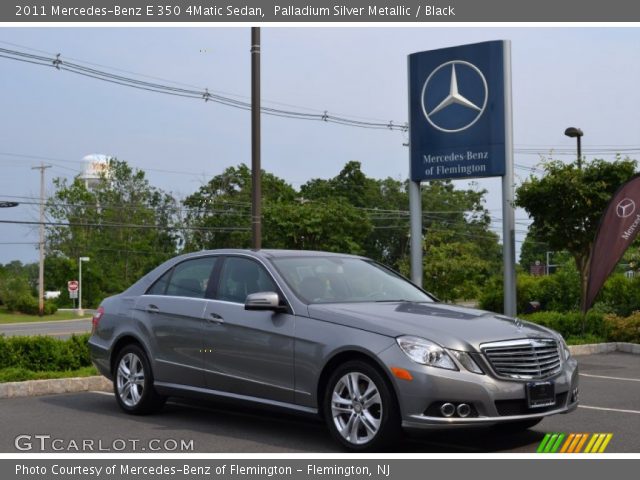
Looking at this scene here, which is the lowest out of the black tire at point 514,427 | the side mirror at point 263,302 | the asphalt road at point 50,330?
the asphalt road at point 50,330

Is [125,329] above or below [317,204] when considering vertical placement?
below

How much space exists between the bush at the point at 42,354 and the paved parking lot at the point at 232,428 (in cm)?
166

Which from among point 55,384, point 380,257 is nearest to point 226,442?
point 55,384

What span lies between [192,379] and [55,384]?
3107 mm

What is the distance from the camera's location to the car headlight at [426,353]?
Result: 23.5ft

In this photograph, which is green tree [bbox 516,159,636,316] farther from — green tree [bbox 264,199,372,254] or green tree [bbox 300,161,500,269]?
green tree [bbox 300,161,500,269]

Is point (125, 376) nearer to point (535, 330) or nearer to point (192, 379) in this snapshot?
point (192, 379)

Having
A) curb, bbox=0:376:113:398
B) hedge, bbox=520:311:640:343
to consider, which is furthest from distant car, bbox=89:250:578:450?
hedge, bbox=520:311:640:343

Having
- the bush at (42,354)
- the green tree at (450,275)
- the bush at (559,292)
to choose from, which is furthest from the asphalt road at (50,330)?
the bush at (42,354)

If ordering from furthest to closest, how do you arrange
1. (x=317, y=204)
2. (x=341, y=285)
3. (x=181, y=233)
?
(x=181, y=233) → (x=317, y=204) → (x=341, y=285)

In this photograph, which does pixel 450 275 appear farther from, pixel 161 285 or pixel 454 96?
pixel 161 285

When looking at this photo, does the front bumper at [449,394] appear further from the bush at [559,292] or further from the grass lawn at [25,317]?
→ the grass lawn at [25,317]

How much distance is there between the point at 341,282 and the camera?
8.66m
